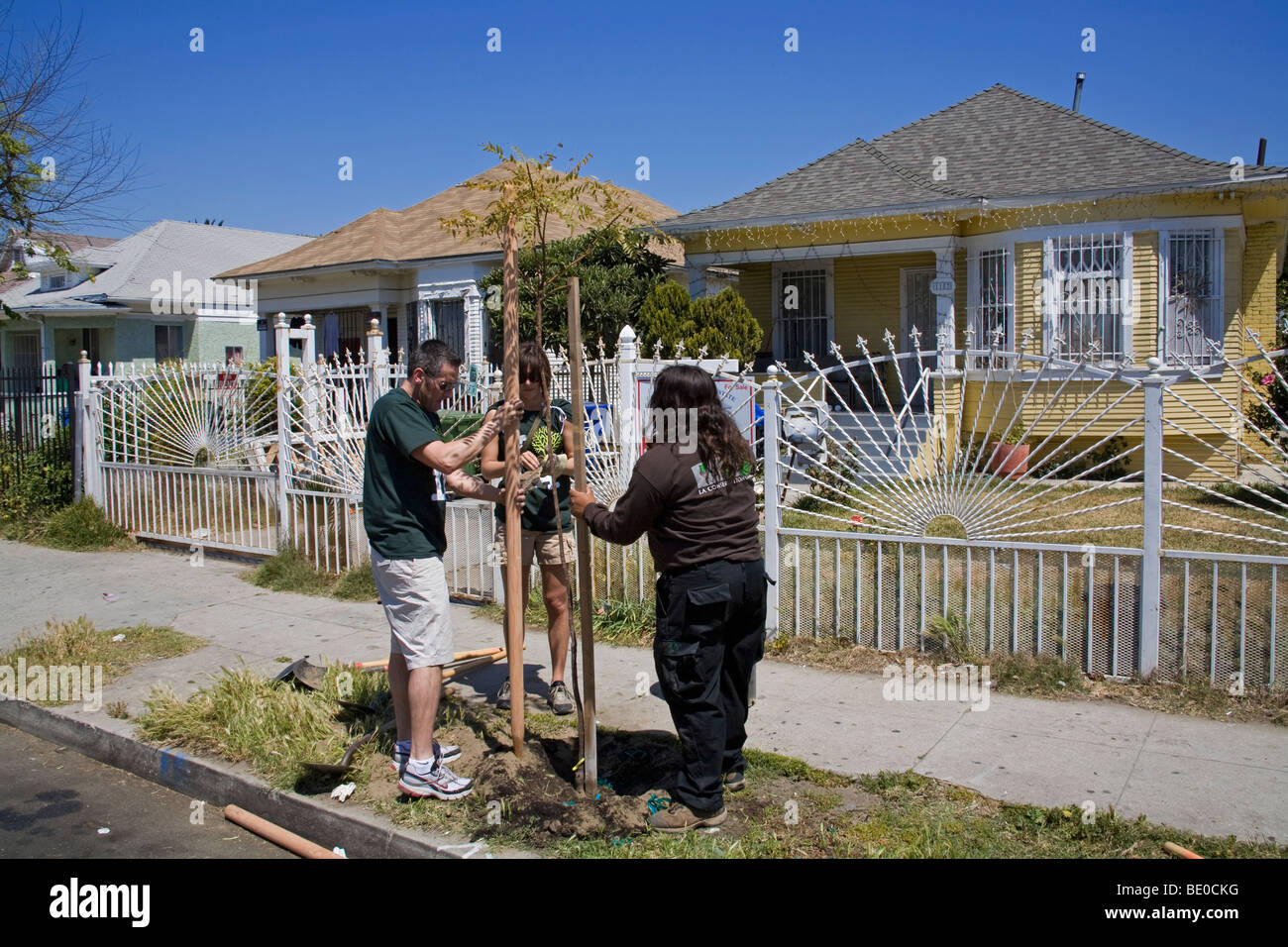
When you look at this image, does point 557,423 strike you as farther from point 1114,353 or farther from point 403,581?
point 1114,353

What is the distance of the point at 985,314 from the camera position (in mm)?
13891

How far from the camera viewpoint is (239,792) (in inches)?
189

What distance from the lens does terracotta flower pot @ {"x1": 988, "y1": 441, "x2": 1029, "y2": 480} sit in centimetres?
595

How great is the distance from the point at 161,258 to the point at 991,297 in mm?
23647

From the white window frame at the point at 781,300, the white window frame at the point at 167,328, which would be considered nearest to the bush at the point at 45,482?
the white window frame at the point at 781,300

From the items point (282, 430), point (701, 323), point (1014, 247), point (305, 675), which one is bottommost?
point (305, 675)

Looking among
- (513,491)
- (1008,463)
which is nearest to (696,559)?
(513,491)

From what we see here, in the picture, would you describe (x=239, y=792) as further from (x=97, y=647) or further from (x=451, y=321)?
(x=451, y=321)

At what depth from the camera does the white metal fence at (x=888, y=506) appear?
18.4 ft

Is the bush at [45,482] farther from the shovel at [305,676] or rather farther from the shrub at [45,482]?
the shovel at [305,676]

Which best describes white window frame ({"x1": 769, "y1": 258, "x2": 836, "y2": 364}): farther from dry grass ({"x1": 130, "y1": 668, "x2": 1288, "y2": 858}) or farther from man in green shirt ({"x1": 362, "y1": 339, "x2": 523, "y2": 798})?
man in green shirt ({"x1": 362, "y1": 339, "x2": 523, "y2": 798})

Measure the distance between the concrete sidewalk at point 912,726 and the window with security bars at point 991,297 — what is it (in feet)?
28.7

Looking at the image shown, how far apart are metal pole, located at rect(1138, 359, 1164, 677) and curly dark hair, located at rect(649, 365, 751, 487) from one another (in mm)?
2709
